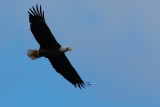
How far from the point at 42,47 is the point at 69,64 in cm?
121

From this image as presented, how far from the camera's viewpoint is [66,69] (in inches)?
931

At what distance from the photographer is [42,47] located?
22.7m

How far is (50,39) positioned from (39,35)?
1.06 ft

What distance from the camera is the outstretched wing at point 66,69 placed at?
23.3 m

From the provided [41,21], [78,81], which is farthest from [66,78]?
[41,21]

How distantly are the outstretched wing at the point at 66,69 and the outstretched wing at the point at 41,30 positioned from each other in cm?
58

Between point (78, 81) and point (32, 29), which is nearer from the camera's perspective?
point (32, 29)

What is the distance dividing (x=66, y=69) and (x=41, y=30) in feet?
5.48

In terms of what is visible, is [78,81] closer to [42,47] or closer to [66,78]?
[66,78]

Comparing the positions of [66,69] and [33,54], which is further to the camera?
[66,69]

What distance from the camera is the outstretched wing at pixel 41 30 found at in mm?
22500

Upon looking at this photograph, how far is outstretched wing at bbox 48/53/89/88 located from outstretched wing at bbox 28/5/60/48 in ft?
1.89

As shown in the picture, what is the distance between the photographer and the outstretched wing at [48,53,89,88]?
23.3 meters

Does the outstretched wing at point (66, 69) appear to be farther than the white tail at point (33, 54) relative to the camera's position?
Yes
